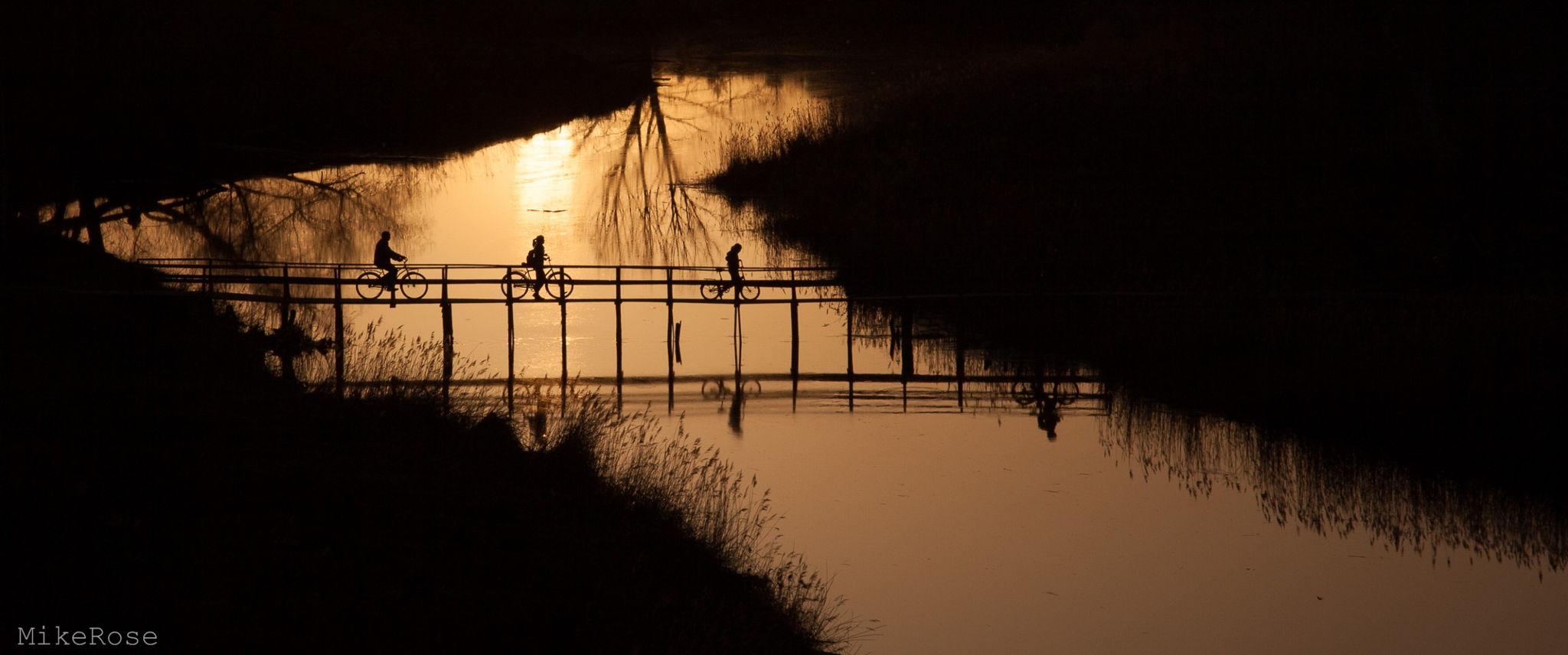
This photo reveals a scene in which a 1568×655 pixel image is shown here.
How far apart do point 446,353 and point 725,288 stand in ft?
27.3

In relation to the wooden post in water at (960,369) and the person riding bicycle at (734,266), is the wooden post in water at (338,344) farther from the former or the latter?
the wooden post in water at (960,369)

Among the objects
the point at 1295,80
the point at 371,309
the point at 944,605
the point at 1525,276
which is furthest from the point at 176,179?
the point at 1295,80

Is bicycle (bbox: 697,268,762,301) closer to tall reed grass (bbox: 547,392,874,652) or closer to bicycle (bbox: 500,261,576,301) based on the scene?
bicycle (bbox: 500,261,576,301)

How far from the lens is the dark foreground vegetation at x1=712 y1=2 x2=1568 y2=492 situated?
21.9 m

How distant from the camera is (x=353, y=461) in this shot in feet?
43.1

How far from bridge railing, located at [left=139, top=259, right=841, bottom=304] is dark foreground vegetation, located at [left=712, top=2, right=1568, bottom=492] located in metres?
2.48

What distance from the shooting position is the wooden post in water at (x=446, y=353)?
60.0 feet

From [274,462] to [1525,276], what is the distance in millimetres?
24905

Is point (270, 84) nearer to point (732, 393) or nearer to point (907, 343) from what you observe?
point (732, 393)

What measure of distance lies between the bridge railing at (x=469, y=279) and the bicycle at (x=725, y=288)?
0.46 feet

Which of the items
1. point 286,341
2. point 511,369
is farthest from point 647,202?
point 286,341

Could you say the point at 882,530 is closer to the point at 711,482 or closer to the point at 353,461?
the point at 711,482

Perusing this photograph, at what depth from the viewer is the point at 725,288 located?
2933 centimetres

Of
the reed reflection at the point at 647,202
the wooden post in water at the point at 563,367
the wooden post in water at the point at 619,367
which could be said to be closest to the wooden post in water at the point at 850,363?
the wooden post in water at the point at 619,367
